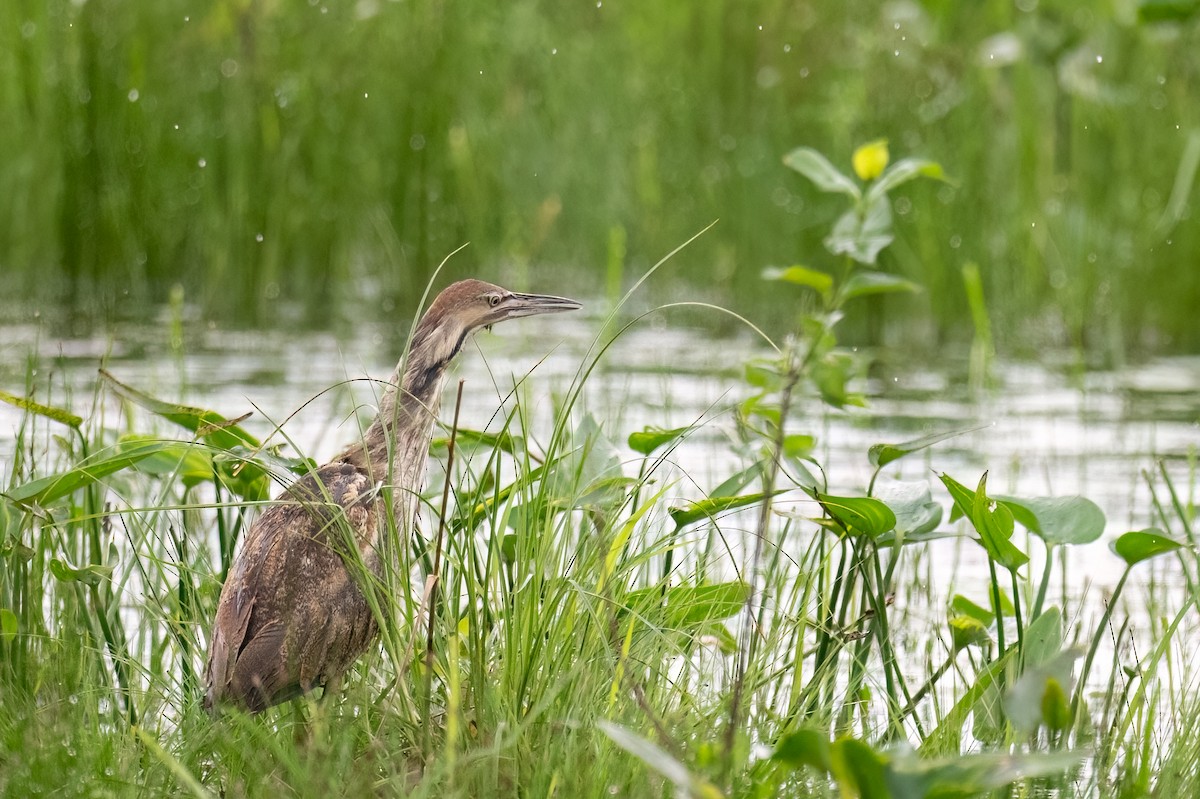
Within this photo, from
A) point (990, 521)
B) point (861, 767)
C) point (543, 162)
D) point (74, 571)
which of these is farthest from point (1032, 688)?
point (543, 162)

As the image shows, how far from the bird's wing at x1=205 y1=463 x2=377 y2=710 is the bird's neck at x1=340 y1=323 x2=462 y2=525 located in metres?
0.10

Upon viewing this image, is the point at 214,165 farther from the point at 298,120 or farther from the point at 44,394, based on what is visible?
the point at 44,394

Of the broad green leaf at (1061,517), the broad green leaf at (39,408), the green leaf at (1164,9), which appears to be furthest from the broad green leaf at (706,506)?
the green leaf at (1164,9)

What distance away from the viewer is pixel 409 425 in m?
2.90

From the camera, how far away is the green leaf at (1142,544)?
268 centimetres

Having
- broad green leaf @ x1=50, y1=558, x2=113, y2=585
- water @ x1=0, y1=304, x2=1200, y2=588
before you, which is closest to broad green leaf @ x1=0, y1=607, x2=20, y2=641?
broad green leaf @ x1=50, y1=558, x2=113, y2=585

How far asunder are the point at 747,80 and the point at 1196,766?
209 inches

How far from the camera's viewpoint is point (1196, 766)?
2.50 metres

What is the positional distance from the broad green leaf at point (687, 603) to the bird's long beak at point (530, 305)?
0.62 m

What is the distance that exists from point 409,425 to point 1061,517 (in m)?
1.08

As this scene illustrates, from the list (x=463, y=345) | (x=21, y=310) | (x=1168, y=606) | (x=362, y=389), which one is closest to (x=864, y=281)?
(x=463, y=345)

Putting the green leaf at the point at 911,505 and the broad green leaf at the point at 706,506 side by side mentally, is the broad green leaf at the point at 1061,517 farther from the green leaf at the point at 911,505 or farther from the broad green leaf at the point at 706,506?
the broad green leaf at the point at 706,506

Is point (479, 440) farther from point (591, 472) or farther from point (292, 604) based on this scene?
point (292, 604)

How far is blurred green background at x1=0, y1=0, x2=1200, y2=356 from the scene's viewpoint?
667 centimetres
